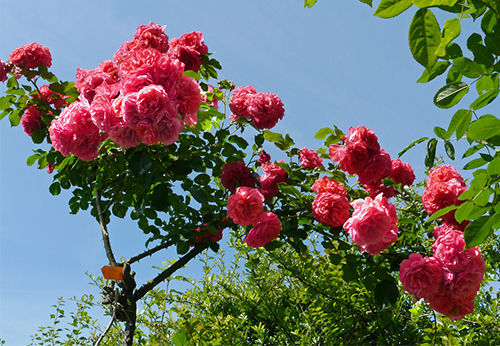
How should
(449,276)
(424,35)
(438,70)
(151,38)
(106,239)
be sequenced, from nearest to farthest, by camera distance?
(424,35) < (438,70) < (449,276) < (151,38) < (106,239)

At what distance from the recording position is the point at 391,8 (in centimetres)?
92

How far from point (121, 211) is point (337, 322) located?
68.1 inches

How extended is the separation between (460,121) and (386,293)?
1.04 m

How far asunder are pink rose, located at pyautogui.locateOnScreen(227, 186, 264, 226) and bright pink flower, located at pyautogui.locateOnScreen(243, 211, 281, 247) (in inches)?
2.8

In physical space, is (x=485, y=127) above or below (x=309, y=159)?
below

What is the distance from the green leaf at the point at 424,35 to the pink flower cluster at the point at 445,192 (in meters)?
1.16

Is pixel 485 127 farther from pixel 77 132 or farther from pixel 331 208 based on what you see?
pixel 77 132

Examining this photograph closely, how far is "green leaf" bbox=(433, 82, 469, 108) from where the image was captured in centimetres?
124

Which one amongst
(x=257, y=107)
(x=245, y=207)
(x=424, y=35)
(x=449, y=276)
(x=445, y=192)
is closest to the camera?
(x=424, y=35)

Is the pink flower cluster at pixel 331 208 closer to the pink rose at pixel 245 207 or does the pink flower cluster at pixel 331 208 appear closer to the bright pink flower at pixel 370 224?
the bright pink flower at pixel 370 224

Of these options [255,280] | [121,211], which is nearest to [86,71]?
[121,211]

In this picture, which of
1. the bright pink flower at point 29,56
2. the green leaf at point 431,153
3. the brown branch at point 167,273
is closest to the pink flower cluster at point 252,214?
the brown branch at point 167,273

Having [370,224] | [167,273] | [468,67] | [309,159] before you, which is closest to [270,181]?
[309,159]

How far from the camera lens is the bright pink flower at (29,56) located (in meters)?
2.77
